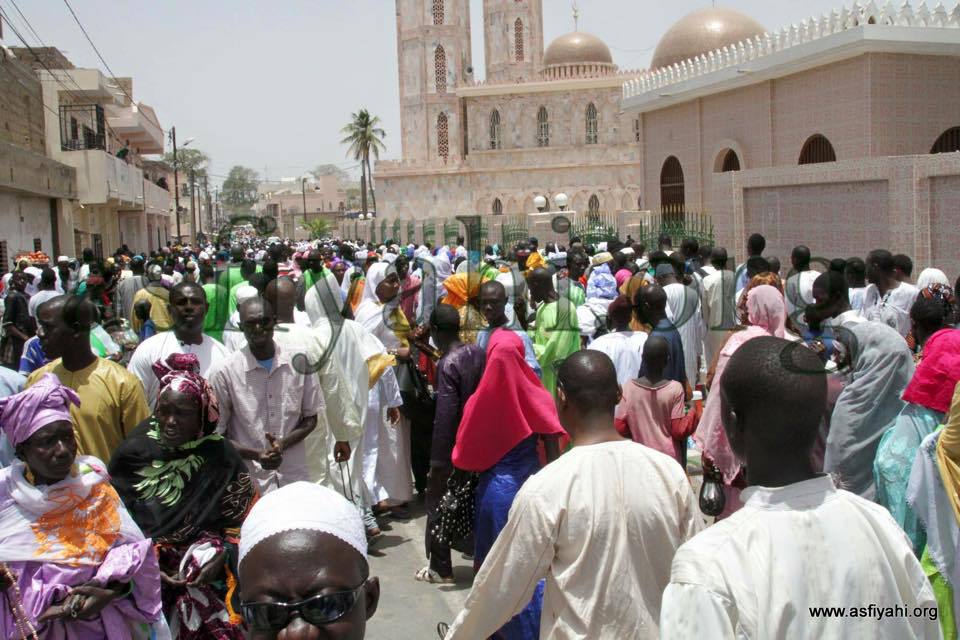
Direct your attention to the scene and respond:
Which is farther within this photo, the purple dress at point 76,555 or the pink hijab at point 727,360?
the pink hijab at point 727,360

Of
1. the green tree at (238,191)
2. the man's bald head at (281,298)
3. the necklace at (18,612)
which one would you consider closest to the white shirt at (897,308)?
the man's bald head at (281,298)

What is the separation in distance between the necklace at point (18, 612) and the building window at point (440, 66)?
61.3 metres

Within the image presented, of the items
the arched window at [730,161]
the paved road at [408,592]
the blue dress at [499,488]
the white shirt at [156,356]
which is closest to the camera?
the blue dress at [499,488]

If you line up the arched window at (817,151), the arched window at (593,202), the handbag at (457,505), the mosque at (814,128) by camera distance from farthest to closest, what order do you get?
1. the arched window at (593,202)
2. the arched window at (817,151)
3. the mosque at (814,128)
4. the handbag at (457,505)

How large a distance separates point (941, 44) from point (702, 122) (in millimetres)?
7070

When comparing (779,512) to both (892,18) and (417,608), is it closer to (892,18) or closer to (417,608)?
(417,608)

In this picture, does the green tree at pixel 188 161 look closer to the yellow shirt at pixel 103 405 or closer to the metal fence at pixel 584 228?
the metal fence at pixel 584 228

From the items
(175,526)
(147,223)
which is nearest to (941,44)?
(175,526)

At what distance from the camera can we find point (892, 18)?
16.4 meters

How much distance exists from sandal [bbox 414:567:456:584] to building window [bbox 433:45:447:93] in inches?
2322

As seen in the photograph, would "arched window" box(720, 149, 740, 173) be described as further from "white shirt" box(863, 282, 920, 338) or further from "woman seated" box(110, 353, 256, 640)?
"woman seated" box(110, 353, 256, 640)

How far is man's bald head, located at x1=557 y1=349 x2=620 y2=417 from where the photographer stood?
3076 millimetres

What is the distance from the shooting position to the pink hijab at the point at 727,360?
457cm

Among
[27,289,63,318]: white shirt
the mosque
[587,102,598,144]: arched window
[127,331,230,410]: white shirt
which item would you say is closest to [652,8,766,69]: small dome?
the mosque
